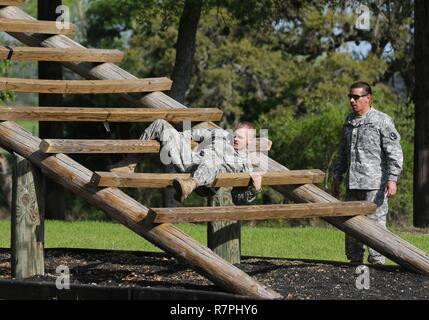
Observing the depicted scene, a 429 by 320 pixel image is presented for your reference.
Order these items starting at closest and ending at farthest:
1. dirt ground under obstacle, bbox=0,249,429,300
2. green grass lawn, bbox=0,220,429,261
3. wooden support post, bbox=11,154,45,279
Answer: dirt ground under obstacle, bbox=0,249,429,300, wooden support post, bbox=11,154,45,279, green grass lawn, bbox=0,220,429,261

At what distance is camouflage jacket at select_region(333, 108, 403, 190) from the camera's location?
1070 cm

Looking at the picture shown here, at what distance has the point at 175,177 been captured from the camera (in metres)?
9.73

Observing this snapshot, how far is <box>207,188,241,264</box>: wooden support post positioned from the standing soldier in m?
1.16

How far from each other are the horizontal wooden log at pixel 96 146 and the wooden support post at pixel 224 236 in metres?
0.86

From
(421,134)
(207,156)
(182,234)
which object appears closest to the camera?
(182,234)

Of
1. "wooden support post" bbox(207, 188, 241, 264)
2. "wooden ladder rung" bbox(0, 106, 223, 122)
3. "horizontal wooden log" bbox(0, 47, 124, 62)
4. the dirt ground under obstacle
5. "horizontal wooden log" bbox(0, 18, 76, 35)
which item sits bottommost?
the dirt ground under obstacle

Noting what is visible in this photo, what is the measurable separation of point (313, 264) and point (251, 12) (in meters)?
11.7

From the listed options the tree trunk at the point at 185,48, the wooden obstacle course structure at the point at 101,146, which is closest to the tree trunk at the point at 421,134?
the tree trunk at the point at 185,48

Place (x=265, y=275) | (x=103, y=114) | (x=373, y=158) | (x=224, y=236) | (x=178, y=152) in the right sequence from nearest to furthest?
1. (x=178, y=152)
2. (x=265, y=275)
3. (x=103, y=114)
4. (x=373, y=158)
5. (x=224, y=236)

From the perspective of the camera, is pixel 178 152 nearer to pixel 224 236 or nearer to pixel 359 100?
pixel 224 236

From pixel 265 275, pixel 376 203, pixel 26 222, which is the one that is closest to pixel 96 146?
pixel 26 222

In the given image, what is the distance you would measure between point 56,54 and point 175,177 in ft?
7.90

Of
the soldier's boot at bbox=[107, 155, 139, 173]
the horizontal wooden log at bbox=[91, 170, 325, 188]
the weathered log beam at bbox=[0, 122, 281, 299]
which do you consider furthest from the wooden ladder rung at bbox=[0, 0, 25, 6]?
the horizontal wooden log at bbox=[91, 170, 325, 188]

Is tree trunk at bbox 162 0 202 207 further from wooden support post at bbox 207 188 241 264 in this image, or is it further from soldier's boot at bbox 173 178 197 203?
soldier's boot at bbox 173 178 197 203
